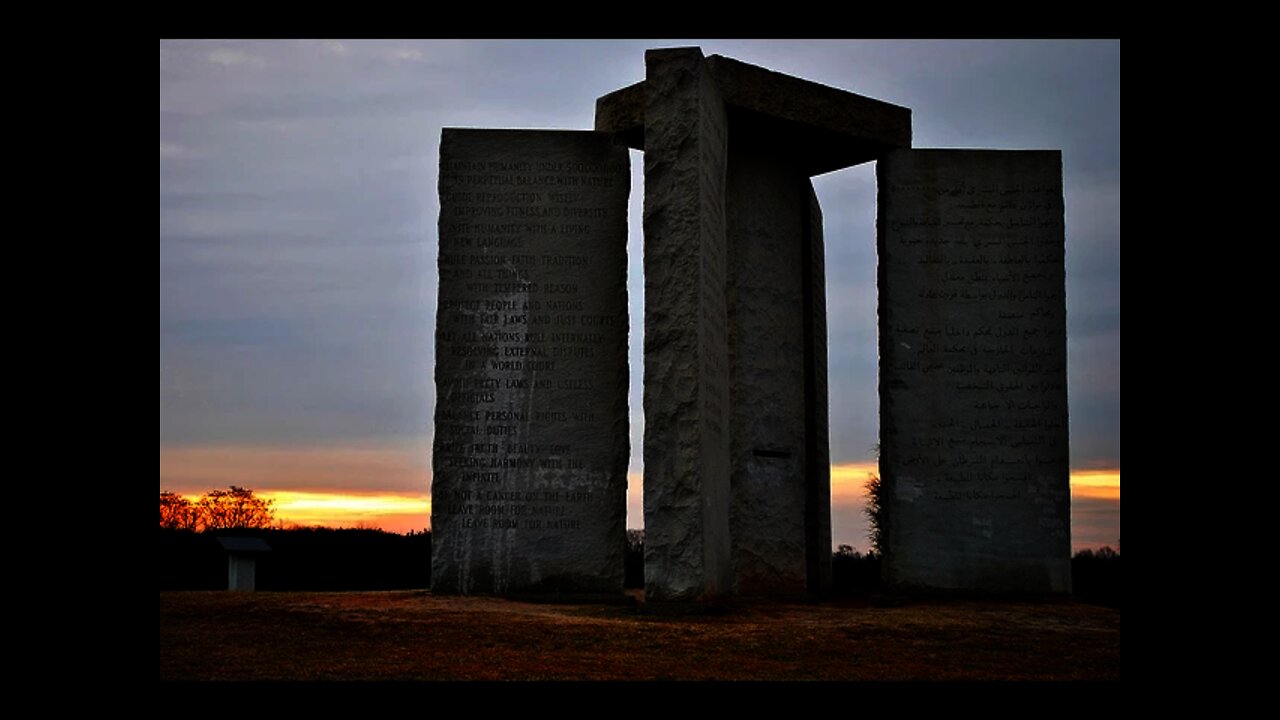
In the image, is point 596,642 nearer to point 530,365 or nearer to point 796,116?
point 530,365

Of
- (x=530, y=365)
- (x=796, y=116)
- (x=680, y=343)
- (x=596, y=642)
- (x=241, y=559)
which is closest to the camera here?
(x=596, y=642)

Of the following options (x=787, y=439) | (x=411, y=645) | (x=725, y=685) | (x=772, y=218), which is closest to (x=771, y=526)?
(x=787, y=439)

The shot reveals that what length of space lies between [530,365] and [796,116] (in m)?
3.52

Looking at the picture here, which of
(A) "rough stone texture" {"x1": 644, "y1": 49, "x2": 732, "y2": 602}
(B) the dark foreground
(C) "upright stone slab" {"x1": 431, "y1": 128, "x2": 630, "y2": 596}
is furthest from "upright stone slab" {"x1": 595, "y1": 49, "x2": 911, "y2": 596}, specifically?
(B) the dark foreground

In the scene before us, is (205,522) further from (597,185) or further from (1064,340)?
(1064,340)

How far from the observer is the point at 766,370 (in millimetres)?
12094

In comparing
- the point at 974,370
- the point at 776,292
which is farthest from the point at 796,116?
the point at 974,370

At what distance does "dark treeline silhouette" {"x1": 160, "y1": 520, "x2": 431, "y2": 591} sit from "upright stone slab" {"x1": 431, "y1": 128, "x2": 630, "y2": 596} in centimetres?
423

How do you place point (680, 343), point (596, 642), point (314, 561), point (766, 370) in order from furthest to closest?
point (314, 561), point (766, 370), point (680, 343), point (596, 642)

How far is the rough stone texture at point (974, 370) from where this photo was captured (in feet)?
37.3

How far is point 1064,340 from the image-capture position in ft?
38.3

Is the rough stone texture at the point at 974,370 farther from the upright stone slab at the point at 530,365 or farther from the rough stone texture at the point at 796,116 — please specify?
the upright stone slab at the point at 530,365

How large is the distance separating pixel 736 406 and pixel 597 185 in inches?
99.5

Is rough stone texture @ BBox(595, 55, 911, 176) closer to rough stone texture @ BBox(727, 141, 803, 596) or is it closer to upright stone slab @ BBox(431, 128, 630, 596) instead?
rough stone texture @ BBox(727, 141, 803, 596)
